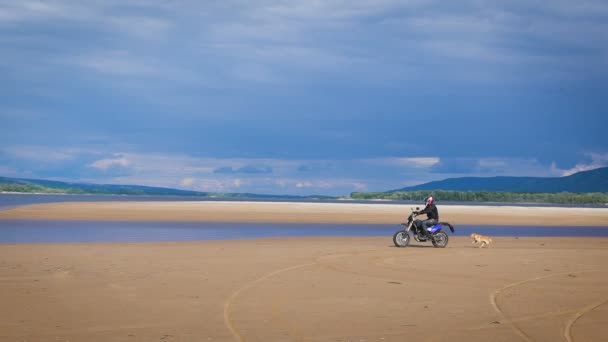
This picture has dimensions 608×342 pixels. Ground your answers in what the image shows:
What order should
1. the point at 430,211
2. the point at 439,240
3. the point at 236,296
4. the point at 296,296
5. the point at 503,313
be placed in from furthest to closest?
the point at 439,240 < the point at 430,211 < the point at 296,296 < the point at 236,296 < the point at 503,313

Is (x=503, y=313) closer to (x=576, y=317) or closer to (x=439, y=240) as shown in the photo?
A: (x=576, y=317)

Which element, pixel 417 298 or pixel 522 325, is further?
pixel 417 298

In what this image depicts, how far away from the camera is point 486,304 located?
44.1ft

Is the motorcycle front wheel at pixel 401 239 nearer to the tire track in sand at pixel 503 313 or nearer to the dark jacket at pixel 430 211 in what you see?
Result: the dark jacket at pixel 430 211

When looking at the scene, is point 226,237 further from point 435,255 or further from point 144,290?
point 144,290

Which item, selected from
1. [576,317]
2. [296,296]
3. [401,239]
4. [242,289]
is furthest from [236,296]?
[401,239]

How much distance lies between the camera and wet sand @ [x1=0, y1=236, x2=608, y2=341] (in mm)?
10710

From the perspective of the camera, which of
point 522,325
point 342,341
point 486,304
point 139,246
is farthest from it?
point 139,246

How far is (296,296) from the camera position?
46.5ft

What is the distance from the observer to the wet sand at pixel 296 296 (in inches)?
422

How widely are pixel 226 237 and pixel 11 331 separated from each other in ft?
76.9

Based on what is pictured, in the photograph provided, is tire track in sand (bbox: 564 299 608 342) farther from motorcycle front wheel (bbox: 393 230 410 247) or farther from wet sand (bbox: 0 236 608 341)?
motorcycle front wheel (bbox: 393 230 410 247)

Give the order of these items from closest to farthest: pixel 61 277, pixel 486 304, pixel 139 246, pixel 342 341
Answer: pixel 342 341 < pixel 486 304 < pixel 61 277 < pixel 139 246

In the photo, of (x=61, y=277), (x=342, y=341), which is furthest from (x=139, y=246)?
(x=342, y=341)
